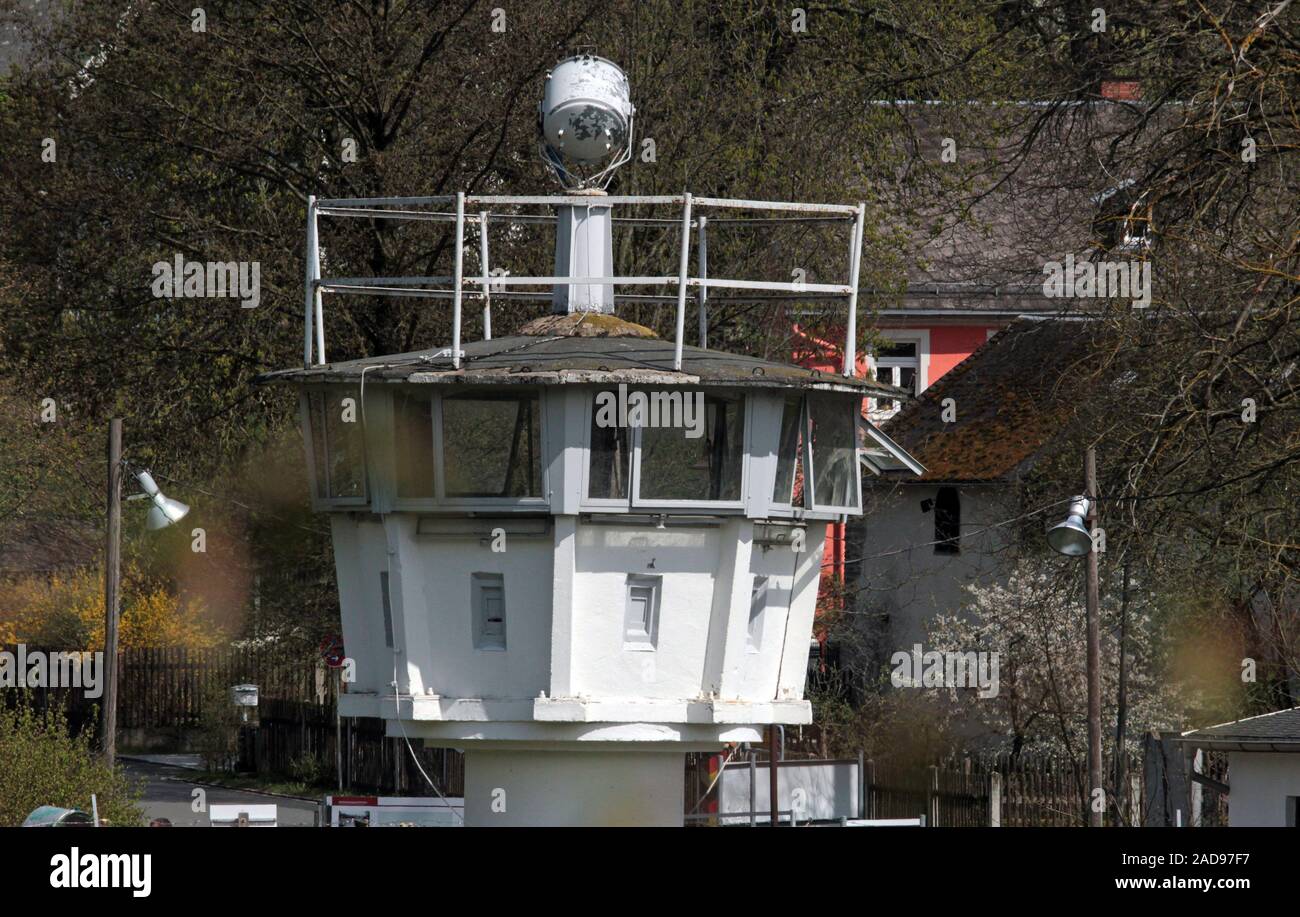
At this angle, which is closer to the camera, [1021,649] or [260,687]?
[1021,649]

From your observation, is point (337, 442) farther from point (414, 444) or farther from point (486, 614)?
point (486, 614)

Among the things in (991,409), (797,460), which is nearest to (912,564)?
(991,409)

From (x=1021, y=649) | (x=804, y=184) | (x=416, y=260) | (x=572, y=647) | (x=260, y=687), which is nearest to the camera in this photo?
(x=572, y=647)

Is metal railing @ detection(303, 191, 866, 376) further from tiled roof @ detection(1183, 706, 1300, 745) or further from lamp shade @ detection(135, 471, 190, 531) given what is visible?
tiled roof @ detection(1183, 706, 1300, 745)

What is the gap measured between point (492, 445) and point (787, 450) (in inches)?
100

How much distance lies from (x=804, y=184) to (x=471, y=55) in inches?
252

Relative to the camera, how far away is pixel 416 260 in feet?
113

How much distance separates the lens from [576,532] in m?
18.5

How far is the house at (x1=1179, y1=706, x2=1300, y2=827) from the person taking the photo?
2683cm

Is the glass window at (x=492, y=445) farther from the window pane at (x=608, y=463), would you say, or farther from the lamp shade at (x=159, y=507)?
the lamp shade at (x=159, y=507)

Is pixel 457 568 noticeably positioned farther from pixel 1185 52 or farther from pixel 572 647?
pixel 1185 52

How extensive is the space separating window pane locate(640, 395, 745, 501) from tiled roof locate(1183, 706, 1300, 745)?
10.7 m
